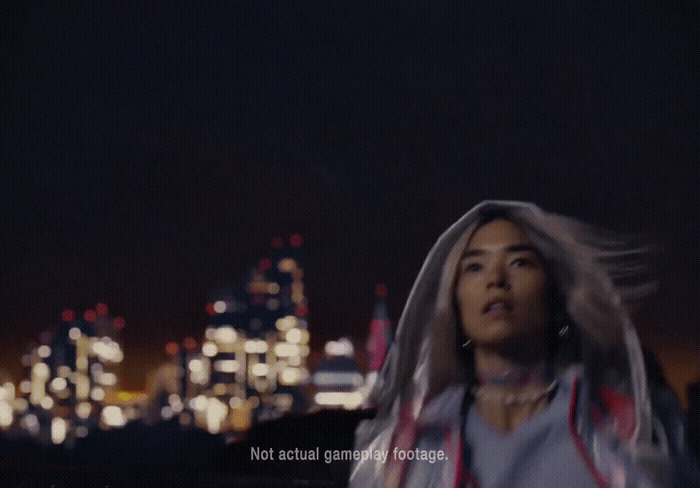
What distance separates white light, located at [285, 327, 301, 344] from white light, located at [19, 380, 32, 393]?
825 millimetres

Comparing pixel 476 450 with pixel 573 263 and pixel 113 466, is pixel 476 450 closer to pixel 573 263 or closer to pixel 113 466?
pixel 573 263

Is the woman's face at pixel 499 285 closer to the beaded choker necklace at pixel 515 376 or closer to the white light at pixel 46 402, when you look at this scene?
the beaded choker necklace at pixel 515 376

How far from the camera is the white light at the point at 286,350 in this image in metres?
2.55

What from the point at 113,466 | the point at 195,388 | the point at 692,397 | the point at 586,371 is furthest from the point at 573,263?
the point at 113,466

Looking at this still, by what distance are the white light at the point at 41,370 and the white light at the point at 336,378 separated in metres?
0.87

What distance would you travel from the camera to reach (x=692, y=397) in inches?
94.0

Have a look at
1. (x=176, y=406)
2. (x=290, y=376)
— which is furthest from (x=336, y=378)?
(x=176, y=406)

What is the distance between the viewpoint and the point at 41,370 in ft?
8.79

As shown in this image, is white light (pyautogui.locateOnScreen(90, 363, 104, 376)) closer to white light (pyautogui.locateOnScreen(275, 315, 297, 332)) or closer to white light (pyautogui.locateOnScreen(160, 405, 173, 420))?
white light (pyautogui.locateOnScreen(160, 405, 173, 420))

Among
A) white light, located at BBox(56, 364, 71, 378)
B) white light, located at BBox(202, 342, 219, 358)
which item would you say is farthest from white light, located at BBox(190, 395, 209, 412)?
white light, located at BBox(56, 364, 71, 378)

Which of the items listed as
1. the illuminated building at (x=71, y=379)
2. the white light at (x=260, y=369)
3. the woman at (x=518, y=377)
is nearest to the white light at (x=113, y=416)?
the illuminated building at (x=71, y=379)

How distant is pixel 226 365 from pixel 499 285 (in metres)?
1.05

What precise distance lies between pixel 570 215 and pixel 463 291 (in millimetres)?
747

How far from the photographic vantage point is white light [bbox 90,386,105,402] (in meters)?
2.62
